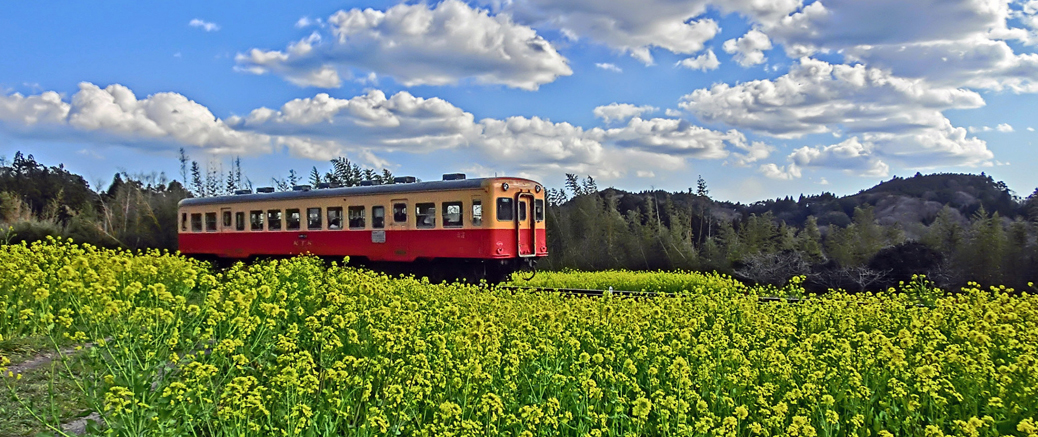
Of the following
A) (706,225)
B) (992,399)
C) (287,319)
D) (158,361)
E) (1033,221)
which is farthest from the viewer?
(706,225)

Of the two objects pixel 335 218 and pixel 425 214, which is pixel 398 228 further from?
pixel 335 218

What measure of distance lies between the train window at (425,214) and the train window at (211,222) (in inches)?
331

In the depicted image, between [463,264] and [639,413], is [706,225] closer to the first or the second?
[463,264]

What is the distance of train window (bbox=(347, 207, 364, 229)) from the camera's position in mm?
15744

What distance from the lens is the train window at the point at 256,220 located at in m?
18.4

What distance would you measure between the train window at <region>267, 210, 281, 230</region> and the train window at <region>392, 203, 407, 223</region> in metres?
4.32

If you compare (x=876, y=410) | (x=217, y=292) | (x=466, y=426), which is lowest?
(x=876, y=410)

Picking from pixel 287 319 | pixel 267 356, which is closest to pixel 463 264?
pixel 287 319

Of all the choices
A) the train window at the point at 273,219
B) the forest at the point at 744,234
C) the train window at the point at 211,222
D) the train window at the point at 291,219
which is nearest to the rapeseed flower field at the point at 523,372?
the forest at the point at 744,234

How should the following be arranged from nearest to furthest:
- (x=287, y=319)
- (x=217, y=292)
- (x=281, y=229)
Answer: (x=217, y=292), (x=287, y=319), (x=281, y=229)

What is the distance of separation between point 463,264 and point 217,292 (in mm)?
8734

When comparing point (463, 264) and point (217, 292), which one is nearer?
point (217, 292)

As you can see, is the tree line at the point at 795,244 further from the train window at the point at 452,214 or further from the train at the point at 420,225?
the train window at the point at 452,214

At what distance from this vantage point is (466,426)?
3734 mm
